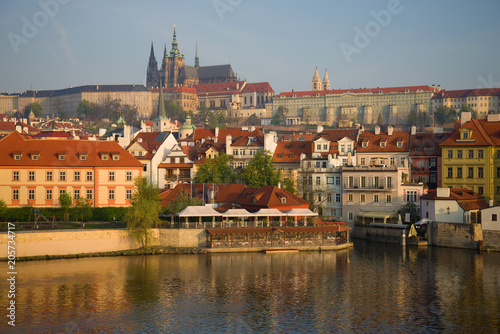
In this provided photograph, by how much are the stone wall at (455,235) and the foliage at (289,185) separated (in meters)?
13.7

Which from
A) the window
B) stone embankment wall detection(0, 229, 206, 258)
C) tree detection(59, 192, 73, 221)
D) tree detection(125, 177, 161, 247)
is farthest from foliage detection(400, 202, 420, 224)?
tree detection(59, 192, 73, 221)

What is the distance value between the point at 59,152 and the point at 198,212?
643 inches

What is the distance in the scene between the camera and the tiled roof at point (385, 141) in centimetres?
7225

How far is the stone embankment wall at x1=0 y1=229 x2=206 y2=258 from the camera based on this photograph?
49.7m

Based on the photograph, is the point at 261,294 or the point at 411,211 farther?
the point at 411,211

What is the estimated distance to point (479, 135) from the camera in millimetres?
66438

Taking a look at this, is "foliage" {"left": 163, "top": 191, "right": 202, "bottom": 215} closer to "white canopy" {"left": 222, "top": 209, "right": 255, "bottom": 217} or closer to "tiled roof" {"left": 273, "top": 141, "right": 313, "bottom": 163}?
"white canopy" {"left": 222, "top": 209, "right": 255, "bottom": 217}

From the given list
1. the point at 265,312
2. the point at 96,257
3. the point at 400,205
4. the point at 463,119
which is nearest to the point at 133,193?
the point at 96,257

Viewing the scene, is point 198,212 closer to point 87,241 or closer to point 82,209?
point 87,241

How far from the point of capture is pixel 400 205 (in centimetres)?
6384

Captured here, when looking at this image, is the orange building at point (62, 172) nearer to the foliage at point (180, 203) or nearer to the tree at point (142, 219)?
the foliage at point (180, 203)

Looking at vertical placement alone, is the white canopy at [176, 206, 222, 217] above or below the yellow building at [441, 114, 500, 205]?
below

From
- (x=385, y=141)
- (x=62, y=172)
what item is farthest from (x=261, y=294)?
(x=385, y=141)

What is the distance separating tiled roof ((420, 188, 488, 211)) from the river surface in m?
6.17
